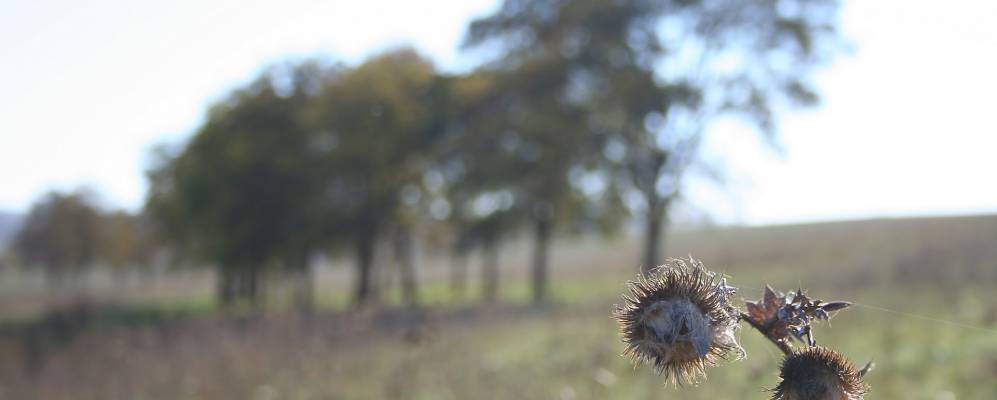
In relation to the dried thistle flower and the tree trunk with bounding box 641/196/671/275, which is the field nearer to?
the dried thistle flower

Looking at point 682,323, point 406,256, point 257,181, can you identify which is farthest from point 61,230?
point 682,323

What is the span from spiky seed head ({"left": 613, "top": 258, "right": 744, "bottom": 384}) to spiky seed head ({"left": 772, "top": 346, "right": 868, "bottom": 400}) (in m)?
0.11

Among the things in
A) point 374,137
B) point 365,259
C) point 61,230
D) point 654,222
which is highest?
point 374,137

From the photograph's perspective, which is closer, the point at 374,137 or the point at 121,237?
the point at 374,137

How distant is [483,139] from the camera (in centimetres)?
2817

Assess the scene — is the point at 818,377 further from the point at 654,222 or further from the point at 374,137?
the point at 374,137

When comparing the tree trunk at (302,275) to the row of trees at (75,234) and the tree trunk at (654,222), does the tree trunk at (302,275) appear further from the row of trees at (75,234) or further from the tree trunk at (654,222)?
the row of trees at (75,234)

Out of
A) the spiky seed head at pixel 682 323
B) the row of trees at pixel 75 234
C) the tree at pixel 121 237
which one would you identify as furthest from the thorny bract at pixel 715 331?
the tree at pixel 121 237

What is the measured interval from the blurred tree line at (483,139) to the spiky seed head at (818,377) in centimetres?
2476

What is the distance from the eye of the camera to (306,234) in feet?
111

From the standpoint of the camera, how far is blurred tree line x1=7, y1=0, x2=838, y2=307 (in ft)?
86.9

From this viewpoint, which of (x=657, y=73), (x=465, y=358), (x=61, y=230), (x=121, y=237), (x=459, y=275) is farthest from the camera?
(x=121, y=237)

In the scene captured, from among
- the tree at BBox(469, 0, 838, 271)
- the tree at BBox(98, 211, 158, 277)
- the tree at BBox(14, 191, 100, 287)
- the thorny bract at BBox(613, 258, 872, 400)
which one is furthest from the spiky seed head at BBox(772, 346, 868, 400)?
the tree at BBox(14, 191, 100, 287)

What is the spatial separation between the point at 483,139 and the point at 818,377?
89.0 ft
